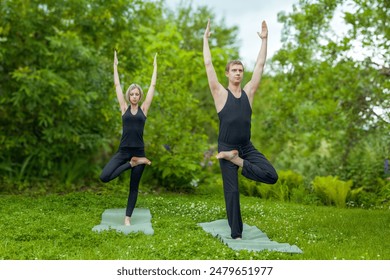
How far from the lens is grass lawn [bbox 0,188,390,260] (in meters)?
5.67

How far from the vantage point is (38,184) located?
1257cm

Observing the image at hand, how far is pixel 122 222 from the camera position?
7.97m

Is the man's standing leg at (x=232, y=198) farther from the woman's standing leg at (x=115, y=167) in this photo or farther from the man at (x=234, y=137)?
the woman's standing leg at (x=115, y=167)

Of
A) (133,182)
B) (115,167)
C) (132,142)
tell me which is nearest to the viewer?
(115,167)

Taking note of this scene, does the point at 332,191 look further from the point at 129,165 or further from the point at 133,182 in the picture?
the point at 129,165

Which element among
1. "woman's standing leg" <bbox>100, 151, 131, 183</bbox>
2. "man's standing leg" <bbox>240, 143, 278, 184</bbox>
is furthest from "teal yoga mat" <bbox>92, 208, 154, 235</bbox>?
"man's standing leg" <bbox>240, 143, 278, 184</bbox>

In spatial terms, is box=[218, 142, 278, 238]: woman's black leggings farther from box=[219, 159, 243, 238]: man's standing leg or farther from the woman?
the woman

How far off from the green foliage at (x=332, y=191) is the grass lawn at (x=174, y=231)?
1.11 meters

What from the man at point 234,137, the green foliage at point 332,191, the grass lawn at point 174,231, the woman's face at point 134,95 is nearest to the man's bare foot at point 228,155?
the man at point 234,137

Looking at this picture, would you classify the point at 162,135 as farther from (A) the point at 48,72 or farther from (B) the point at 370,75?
(B) the point at 370,75

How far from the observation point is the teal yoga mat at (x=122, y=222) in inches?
281

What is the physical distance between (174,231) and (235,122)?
1798mm

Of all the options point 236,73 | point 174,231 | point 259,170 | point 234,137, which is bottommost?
point 174,231

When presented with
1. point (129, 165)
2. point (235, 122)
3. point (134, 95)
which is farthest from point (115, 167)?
point (235, 122)
